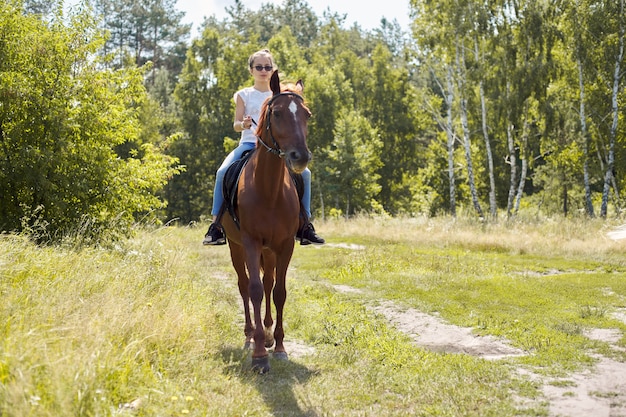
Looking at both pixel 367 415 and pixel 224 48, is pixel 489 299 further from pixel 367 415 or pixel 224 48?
pixel 224 48

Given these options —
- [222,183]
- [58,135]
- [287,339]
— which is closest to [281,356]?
[287,339]

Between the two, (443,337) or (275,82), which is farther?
(443,337)

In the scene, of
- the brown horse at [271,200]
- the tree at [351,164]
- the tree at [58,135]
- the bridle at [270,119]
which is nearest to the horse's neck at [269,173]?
the brown horse at [271,200]

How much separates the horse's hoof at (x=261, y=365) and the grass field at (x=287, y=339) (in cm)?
9

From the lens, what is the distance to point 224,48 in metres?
46.3

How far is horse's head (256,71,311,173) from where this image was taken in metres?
5.36

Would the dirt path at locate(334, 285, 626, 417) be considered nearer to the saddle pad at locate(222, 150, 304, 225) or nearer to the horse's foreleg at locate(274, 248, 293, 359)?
the horse's foreleg at locate(274, 248, 293, 359)

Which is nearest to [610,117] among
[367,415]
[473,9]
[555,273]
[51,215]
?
[473,9]

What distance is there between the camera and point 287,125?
5.61 meters

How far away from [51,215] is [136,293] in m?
5.05

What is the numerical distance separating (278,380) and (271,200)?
1.83m

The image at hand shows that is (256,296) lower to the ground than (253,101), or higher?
lower

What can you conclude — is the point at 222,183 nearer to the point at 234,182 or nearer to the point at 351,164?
the point at 234,182

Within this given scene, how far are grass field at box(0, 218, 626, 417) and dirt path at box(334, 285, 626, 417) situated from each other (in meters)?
0.12
